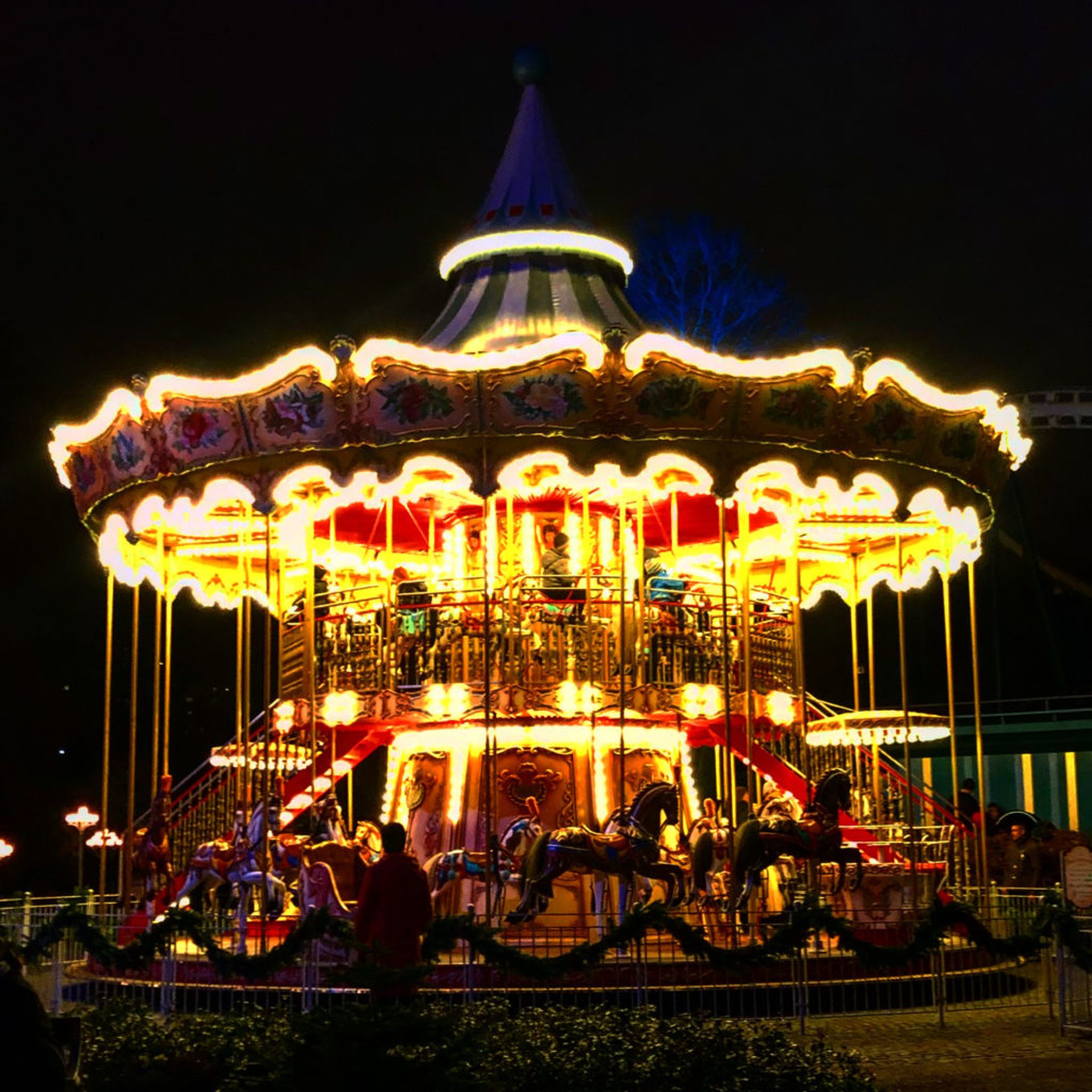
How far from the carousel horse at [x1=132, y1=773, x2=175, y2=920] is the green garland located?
3.28 m

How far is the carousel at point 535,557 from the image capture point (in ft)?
48.6

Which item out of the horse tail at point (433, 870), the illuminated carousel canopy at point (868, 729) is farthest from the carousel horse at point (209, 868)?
the illuminated carousel canopy at point (868, 729)

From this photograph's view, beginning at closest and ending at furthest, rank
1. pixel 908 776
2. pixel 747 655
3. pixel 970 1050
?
1. pixel 970 1050
2. pixel 747 655
3. pixel 908 776

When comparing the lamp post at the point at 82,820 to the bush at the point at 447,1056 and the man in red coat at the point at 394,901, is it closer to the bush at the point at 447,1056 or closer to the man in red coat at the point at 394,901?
the man in red coat at the point at 394,901

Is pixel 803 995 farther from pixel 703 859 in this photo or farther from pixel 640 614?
pixel 640 614

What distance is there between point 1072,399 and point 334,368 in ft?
77.4

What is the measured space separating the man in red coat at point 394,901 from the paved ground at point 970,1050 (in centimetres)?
256

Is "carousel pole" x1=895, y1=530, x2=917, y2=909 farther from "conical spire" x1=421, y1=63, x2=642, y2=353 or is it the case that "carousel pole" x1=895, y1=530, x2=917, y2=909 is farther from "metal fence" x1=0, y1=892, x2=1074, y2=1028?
"conical spire" x1=421, y1=63, x2=642, y2=353

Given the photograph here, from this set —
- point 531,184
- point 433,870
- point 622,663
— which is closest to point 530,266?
point 531,184

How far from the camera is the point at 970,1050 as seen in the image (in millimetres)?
11547

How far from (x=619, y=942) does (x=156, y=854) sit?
6.22 m

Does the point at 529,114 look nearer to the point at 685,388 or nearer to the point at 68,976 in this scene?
the point at 685,388

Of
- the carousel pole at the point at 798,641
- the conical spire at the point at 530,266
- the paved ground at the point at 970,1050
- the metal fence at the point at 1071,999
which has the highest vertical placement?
the conical spire at the point at 530,266

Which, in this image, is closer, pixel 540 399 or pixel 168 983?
pixel 168 983
